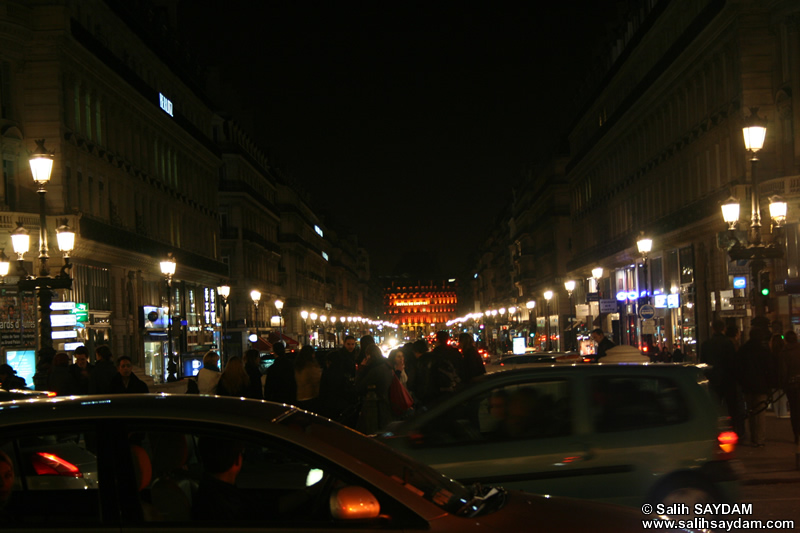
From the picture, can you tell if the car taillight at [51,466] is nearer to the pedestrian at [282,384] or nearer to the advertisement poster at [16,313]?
the pedestrian at [282,384]

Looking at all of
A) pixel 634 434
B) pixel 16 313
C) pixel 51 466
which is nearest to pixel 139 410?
pixel 51 466

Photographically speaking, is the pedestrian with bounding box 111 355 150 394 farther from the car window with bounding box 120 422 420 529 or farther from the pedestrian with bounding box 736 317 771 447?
the car window with bounding box 120 422 420 529

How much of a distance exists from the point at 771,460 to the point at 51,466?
1155cm

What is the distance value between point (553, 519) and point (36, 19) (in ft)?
107

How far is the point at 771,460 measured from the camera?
13.8m

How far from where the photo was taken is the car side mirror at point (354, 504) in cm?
434

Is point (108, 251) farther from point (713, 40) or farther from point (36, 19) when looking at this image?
point (713, 40)

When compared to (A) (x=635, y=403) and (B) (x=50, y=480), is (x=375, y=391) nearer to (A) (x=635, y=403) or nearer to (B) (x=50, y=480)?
(A) (x=635, y=403)

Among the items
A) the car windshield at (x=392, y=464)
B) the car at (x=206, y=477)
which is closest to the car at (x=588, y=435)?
the car windshield at (x=392, y=464)

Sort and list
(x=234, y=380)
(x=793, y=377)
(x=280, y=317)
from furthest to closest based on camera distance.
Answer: (x=280, y=317) → (x=793, y=377) → (x=234, y=380)

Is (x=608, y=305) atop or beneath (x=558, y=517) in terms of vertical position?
atop

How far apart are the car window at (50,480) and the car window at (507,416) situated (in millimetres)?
4365

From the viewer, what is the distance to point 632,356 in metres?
15.5

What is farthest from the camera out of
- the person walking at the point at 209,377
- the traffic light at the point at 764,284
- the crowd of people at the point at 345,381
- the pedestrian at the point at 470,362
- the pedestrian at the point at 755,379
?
the traffic light at the point at 764,284
